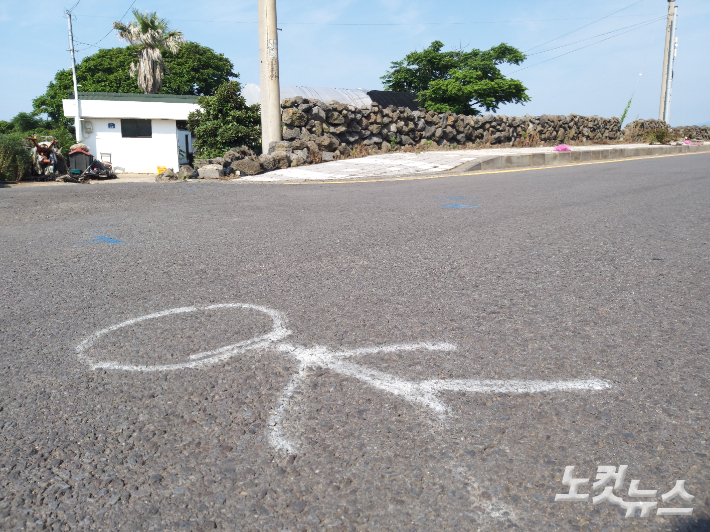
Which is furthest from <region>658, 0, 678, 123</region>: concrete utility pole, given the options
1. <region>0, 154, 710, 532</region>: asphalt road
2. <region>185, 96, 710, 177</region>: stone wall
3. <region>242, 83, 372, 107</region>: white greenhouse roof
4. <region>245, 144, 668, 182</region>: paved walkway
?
<region>0, 154, 710, 532</region>: asphalt road

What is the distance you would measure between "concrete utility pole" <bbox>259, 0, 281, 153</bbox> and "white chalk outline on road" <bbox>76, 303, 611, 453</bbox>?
11.8 metres

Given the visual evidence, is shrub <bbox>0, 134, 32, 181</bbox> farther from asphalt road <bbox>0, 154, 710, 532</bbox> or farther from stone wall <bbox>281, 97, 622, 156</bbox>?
asphalt road <bbox>0, 154, 710, 532</bbox>

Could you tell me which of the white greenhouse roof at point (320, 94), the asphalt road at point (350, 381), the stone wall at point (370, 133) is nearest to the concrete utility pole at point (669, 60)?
the stone wall at point (370, 133)

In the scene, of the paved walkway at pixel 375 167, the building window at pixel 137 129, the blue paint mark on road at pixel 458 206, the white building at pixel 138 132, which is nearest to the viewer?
the blue paint mark on road at pixel 458 206

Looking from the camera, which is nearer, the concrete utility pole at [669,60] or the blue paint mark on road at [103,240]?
the blue paint mark on road at [103,240]

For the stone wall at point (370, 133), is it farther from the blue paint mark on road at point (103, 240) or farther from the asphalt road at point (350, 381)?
the asphalt road at point (350, 381)

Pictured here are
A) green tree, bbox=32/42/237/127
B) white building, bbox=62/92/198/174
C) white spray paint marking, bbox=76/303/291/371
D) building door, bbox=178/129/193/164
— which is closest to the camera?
white spray paint marking, bbox=76/303/291/371

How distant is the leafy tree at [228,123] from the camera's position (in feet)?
52.0

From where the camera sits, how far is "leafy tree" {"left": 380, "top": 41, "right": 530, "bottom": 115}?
34.4 meters

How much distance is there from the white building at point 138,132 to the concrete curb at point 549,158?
2003 cm

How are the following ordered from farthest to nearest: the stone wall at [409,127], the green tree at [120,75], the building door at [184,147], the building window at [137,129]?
1. the green tree at [120,75]
2. the building door at [184,147]
3. the building window at [137,129]
4. the stone wall at [409,127]

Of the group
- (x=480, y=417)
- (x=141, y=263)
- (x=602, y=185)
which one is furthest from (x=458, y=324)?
(x=602, y=185)

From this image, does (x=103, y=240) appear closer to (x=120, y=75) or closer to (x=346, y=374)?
(x=346, y=374)

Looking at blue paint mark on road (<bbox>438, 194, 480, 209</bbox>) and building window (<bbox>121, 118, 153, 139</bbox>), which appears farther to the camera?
building window (<bbox>121, 118, 153, 139</bbox>)
